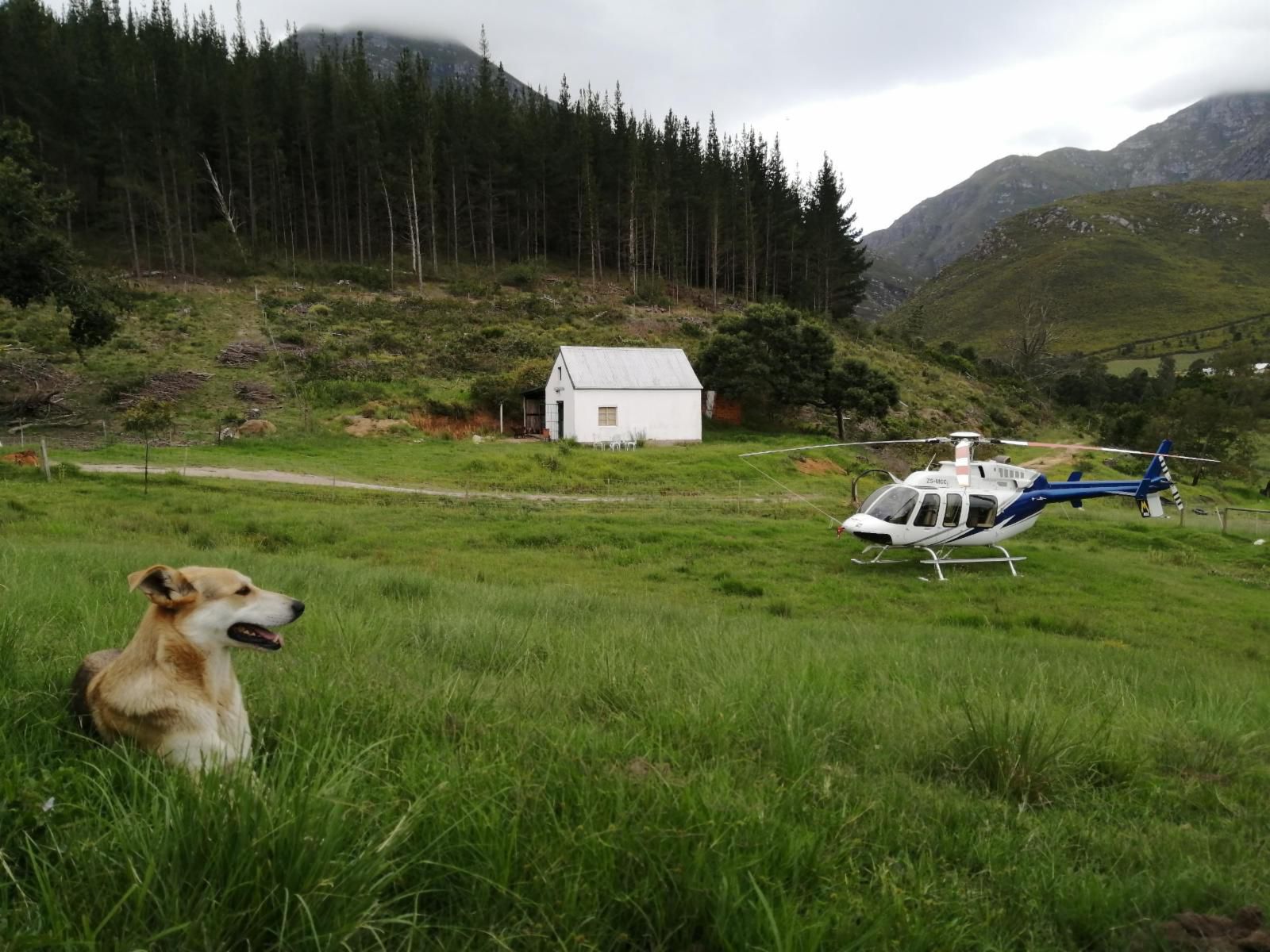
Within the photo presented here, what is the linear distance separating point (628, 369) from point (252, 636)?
36.0m

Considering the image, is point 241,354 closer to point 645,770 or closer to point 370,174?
point 370,174

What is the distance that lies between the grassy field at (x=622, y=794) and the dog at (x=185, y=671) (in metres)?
0.13

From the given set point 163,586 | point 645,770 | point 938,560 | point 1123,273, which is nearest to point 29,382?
point 938,560

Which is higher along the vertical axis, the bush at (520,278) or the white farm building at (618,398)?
the bush at (520,278)

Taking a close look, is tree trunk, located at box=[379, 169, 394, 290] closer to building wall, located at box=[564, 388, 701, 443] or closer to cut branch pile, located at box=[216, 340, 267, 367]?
cut branch pile, located at box=[216, 340, 267, 367]

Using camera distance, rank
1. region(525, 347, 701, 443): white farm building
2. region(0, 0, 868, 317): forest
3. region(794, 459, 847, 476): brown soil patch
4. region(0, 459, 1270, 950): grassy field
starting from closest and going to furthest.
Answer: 1. region(0, 459, 1270, 950): grassy field
2. region(794, 459, 847, 476): brown soil patch
3. region(525, 347, 701, 443): white farm building
4. region(0, 0, 868, 317): forest

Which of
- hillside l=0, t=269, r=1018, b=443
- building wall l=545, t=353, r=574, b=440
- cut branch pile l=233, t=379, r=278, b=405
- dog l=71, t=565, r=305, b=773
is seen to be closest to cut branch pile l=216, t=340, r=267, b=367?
hillside l=0, t=269, r=1018, b=443

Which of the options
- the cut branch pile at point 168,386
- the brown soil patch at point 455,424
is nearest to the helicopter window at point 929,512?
the brown soil patch at point 455,424

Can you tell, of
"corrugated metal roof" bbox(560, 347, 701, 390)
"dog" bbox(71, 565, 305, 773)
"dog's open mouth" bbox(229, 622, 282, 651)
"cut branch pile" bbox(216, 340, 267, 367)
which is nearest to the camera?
"dog" bbox(71, 565, 305, 773)

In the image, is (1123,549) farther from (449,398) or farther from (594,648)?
(449,398)

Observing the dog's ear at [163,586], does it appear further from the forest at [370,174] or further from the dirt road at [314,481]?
the forest at [370,174]

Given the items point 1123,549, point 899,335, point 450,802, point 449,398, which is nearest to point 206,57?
point 449,398

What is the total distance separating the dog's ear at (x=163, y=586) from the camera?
107 inches

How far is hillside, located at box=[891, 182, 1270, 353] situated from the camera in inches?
4734
